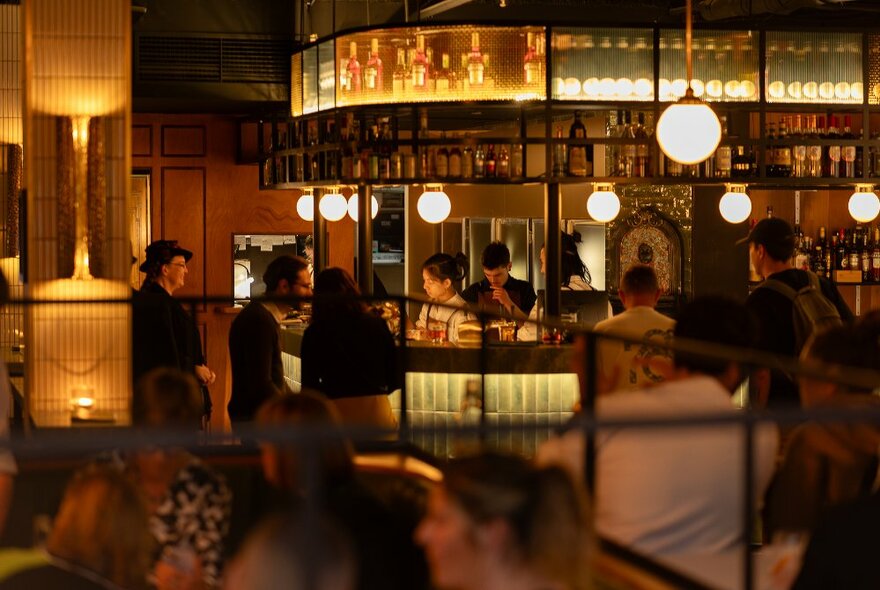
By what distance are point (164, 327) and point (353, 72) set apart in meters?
3.52

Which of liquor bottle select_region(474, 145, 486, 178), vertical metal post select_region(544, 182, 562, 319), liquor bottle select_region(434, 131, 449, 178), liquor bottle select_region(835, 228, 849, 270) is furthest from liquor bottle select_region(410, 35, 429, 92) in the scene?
liquor bottle select_region(835, 228, 849, 270)

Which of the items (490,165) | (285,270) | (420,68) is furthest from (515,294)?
(285,270)

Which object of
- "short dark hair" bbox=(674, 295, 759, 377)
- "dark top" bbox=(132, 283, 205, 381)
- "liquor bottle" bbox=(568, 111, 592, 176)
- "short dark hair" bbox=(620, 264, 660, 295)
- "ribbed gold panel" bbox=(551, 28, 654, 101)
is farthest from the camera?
"liquor bottle" bbox=(568, 111, 592, 176)

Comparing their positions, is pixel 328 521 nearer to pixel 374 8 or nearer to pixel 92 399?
pixel 92 399

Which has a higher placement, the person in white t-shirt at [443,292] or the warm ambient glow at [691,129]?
the warm ambient glow at [691,129]

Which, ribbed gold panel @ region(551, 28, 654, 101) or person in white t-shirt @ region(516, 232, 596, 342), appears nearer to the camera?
ribbed gold panel @ region(551, 28, 654, 101)

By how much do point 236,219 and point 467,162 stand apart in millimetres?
4581

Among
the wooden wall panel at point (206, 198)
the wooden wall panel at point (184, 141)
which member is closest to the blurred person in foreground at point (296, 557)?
the wooden wall panel at point (206, 198)

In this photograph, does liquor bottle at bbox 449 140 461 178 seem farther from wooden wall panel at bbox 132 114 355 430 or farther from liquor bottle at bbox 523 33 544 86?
wooden wall panel at bbox 132 114 355 430

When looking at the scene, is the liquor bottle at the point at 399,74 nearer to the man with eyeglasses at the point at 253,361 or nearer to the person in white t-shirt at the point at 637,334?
the man with eyeglasses at the point at 253,361

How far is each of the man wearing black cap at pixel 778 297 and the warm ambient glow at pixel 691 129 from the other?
1.04 m

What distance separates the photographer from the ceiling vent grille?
38.6 feet

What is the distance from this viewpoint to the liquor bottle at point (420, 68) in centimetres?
921

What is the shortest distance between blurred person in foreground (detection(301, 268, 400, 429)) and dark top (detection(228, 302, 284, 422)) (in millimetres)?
221
